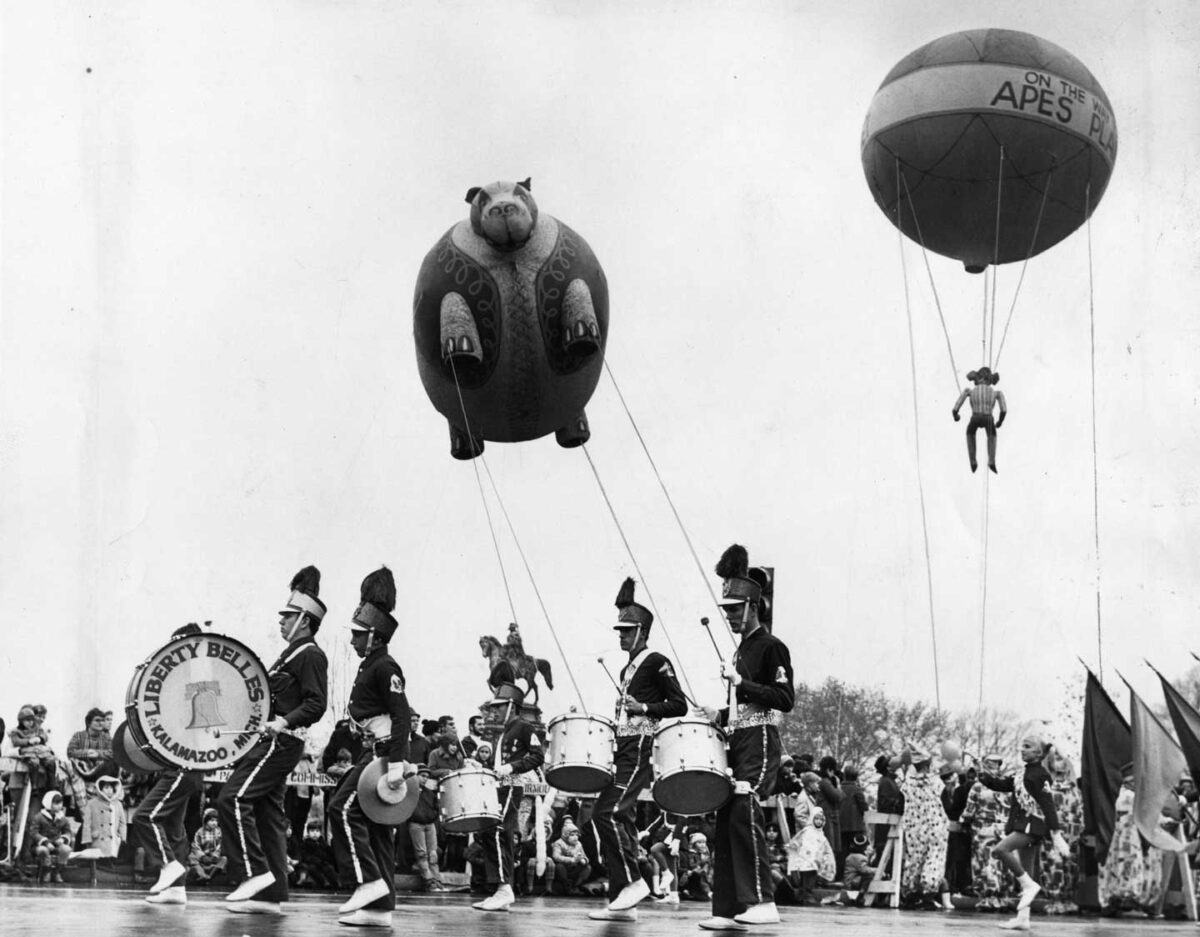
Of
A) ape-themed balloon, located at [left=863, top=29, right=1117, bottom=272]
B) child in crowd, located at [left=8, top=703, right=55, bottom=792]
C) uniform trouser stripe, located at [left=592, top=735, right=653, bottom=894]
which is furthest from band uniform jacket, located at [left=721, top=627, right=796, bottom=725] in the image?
ape-themed balloon, located at [left=863, top=29, right=1117, bottom=272]

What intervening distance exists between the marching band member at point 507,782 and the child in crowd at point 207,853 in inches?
110

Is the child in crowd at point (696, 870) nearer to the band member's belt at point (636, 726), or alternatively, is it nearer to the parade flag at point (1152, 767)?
the band member's belt at point (636, 726)

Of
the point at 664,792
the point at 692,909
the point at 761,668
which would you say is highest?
the point at 761,668

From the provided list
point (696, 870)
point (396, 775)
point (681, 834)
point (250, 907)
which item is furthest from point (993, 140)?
point (250, 907)

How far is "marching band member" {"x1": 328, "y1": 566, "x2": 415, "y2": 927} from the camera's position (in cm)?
1348

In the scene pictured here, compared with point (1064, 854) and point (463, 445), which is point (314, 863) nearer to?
point (463, 445)

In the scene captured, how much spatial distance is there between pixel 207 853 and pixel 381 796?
5570 millimetres

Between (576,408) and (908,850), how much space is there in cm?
593

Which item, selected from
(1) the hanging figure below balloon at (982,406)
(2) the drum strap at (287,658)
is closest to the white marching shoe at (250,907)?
(2) the drum strap at (287,658)

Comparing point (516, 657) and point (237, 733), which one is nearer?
point (237, 733)

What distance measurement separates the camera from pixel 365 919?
13.3 meters

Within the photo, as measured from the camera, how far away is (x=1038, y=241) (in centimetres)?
2212

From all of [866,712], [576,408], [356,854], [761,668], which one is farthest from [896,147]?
[866,712]

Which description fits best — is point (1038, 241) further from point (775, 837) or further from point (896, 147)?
point (775, 837)
